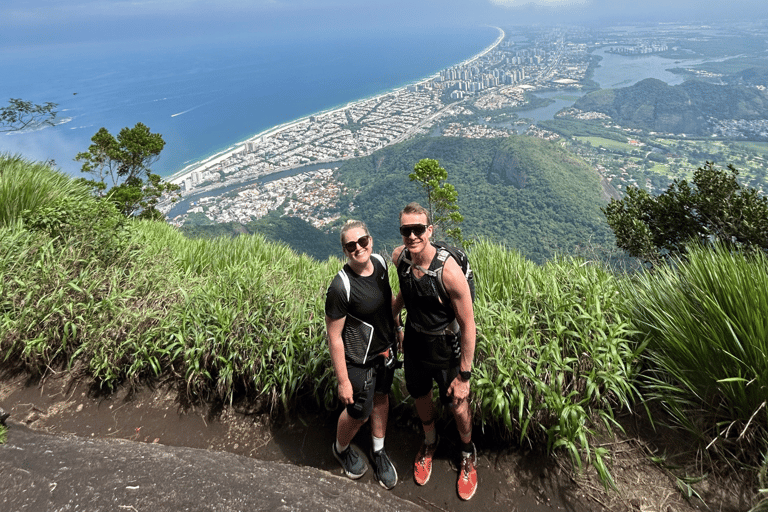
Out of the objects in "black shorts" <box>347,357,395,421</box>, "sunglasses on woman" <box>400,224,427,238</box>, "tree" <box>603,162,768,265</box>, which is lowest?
"tree" <box>603,162,768,265</box>

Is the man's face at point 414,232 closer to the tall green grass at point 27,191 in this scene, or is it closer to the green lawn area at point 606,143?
the tall green grass at point 27,191

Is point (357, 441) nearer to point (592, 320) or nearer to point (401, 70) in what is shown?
point (592, 320)

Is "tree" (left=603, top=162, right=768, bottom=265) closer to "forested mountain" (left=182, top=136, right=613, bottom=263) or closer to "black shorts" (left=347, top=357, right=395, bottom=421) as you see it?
"black shorts" (left=347, top=357, right=395, bottom=421)

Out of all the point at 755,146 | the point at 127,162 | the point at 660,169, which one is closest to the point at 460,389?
the point at 127,162

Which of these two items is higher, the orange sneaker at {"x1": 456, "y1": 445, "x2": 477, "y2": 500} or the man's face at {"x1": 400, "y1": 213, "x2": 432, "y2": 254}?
the man's face at {"x1": 400, "y1": 213, "x2": 432, "y2": 254}

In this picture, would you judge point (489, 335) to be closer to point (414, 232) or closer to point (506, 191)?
point (414, 232)

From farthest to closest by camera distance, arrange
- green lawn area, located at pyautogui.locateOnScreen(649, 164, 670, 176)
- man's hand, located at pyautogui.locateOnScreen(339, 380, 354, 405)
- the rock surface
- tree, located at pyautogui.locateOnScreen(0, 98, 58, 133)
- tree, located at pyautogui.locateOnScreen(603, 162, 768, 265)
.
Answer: green lawn area, located at pyautogui.locateOnScreen(649, 164, 670, 176) < tree, located at pyautogui.locateOnScreen(0, 98, 58, 133) < tree, located at pyautogui.locateOnScreen(603, 162, 768, 265) < man's hand, located at pyautogui.locateOnScreen(339, 380, 354, 405) < the rock surface

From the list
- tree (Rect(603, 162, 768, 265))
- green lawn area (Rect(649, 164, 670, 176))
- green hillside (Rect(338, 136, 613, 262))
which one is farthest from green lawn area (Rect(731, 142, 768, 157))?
tree (Rect(603, 162, 768, 265))
